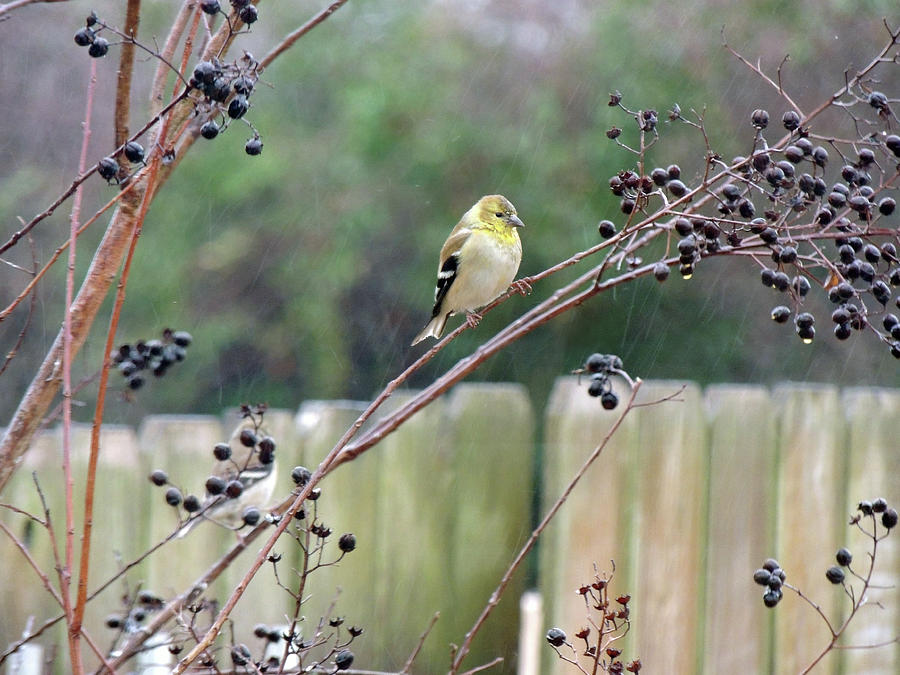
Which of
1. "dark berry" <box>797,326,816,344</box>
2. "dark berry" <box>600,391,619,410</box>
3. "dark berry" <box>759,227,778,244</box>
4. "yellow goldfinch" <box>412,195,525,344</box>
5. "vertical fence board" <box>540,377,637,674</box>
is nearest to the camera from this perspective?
"dark berry" <box>759,227,778,244</box>

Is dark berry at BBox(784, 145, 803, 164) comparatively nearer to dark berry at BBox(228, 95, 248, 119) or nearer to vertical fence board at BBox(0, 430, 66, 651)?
dark berry at BBox(228, 95, 248, 119)

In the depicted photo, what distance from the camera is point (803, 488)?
2.21 m

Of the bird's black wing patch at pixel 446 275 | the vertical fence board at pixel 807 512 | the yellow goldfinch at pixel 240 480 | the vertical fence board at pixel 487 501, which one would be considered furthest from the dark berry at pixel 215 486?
the vertical fence board at pixel 807 512

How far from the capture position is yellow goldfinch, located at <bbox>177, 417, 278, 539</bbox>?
40.3 inches

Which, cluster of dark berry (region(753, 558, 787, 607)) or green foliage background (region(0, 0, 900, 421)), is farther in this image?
green foliage background (region(0, 0, 900, 421))

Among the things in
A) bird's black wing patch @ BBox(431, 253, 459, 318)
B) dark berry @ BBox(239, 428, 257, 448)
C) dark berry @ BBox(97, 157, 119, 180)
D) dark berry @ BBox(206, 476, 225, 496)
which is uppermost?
bird's black wing patch @ BBox(431, 253, 459, 318)

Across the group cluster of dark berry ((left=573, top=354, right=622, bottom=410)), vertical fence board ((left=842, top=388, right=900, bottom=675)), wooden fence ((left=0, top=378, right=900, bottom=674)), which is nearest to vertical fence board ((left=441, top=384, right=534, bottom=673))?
wooden fence ((left=0, top=378, right=900, bottom=674))

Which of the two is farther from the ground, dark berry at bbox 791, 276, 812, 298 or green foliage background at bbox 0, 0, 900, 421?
green foliage background at bbox 0, 0, 900, 421

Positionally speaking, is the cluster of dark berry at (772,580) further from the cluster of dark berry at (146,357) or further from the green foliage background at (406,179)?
the green foliage background at (406,179)

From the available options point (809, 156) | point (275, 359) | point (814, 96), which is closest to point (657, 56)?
point (814, 96)

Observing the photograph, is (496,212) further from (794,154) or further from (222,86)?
(222,86)

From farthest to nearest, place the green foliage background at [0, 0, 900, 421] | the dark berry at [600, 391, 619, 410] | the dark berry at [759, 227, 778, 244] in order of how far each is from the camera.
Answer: the green foliage background at [0, 0, 900, 421] → the dark berry at [600, 391, 619, 410] → the dark berry at [759, 227, 778, 244]

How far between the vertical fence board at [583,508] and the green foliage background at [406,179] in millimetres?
2290

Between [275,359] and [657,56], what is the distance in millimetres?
2554
